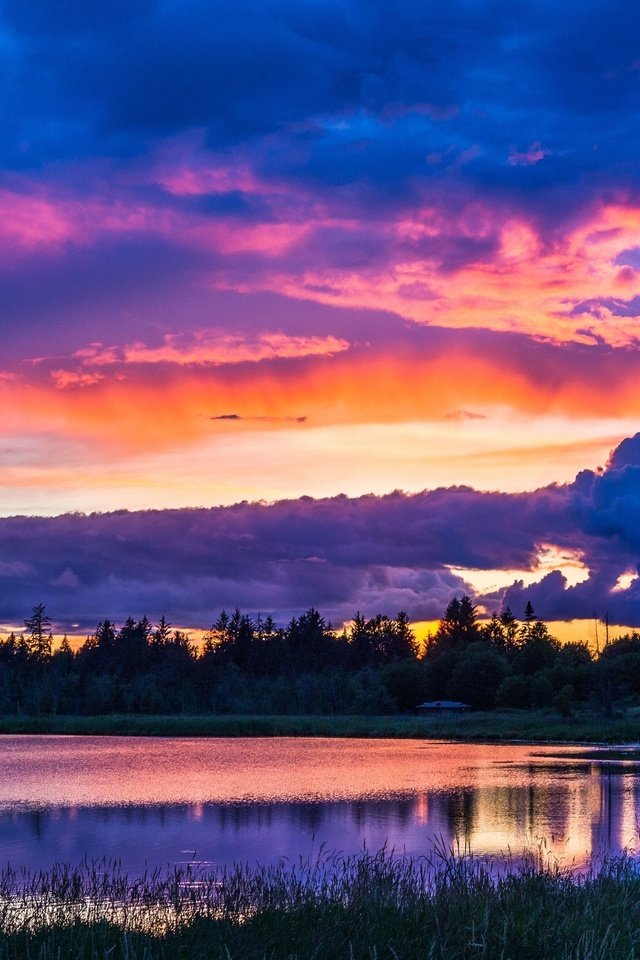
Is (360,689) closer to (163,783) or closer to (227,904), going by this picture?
(163,783)

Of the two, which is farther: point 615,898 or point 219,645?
point 219,645

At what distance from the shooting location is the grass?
13.8 meters

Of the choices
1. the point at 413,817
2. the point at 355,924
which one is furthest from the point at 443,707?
the point at 355,924

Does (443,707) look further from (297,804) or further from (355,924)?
(355,924)

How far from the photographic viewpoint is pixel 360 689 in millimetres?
139375

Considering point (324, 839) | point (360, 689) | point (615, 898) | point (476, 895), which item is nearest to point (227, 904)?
point (476, 895)

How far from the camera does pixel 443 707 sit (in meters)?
132

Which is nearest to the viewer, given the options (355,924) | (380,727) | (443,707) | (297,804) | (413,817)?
(355,924)

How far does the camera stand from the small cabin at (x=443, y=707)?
131 meters

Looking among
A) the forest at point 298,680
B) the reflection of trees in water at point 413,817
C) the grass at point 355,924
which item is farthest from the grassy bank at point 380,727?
the grass at point 355,924

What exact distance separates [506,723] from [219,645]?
91.3 metres

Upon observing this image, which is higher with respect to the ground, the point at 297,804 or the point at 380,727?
the point at 297,804

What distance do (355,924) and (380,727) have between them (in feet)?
293

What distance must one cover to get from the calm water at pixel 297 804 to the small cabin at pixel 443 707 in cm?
5682
